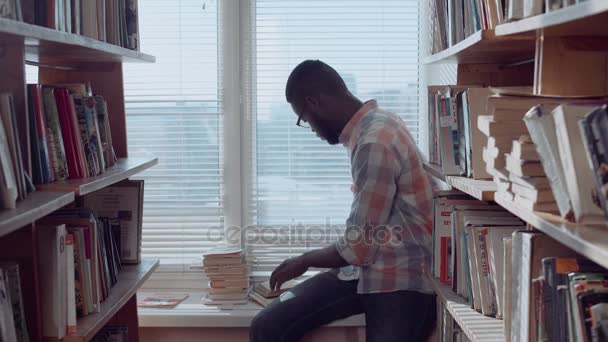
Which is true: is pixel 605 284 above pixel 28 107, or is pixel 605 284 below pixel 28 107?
below

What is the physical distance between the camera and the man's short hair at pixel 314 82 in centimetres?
261

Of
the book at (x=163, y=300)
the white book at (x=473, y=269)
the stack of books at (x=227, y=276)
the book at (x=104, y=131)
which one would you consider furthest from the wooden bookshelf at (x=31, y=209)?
the book at (x=163, y=300)

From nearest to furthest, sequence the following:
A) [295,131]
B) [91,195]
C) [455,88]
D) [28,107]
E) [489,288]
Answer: [28,107]
[489,288]
[455,88]
[91,195]
[295,131]

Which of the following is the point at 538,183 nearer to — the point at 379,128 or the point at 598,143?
the point at 598,143

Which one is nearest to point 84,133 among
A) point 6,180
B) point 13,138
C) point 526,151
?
point 13,138

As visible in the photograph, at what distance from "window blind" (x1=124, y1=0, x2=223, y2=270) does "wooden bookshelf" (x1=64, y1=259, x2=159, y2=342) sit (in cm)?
62

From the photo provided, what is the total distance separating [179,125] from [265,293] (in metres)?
0.92

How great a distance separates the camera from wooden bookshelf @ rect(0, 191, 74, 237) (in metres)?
1.26

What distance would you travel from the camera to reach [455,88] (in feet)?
6.99

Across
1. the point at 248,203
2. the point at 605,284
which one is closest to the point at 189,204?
the point at 248,203

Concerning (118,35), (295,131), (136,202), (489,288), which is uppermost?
(118,35)

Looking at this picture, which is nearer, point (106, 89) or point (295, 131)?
point (106, 89)

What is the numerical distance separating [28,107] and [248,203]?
1.70m

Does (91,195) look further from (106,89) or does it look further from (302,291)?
(302,291)
